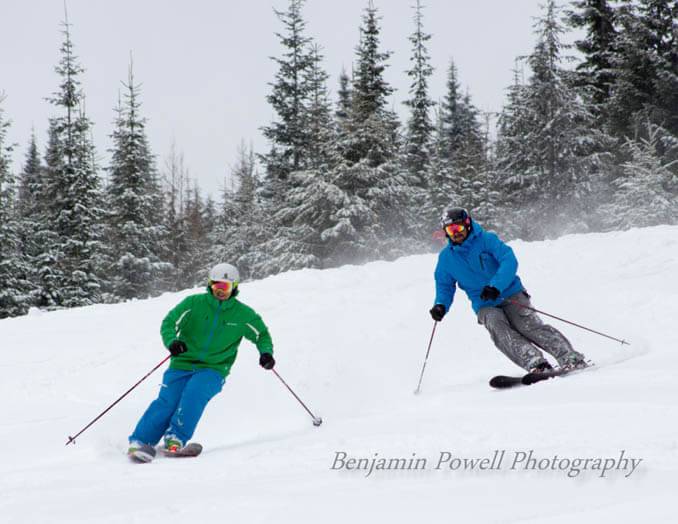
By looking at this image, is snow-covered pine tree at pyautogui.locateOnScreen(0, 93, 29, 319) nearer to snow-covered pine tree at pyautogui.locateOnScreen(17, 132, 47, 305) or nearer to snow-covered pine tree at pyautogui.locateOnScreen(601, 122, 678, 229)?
snow-covered pine tree at pyautogui.locateOnScreen(17, 132, 47, 305)

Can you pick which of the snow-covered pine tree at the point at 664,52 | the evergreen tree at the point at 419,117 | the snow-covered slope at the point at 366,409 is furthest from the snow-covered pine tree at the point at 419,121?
the snow-covered slope at the point at 366,409

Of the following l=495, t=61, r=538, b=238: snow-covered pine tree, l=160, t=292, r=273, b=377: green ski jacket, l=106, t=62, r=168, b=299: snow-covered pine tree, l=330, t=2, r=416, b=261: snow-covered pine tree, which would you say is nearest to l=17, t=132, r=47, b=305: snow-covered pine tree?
l=106, t=62, r=168, b=299: snow-covered pine tree

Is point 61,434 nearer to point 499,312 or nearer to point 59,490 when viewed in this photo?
point 59,490

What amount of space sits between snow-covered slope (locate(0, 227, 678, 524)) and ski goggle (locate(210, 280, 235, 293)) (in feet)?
4.26

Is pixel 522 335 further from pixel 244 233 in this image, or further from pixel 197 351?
pixel 244 233

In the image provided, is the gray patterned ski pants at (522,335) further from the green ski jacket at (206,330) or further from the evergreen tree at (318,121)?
the evergreen tree at (318,121)

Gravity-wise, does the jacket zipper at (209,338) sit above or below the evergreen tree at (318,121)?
below

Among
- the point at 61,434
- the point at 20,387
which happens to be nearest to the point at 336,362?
the point at 61,434

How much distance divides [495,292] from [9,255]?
21.0 m

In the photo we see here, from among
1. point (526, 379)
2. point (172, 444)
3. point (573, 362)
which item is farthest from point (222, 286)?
point (573, 362)

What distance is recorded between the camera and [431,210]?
1026 inches

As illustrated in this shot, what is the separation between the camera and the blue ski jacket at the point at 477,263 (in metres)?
6.22

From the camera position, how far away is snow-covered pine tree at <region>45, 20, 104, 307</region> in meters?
23.7

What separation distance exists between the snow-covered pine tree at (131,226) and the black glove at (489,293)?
21.1 m
